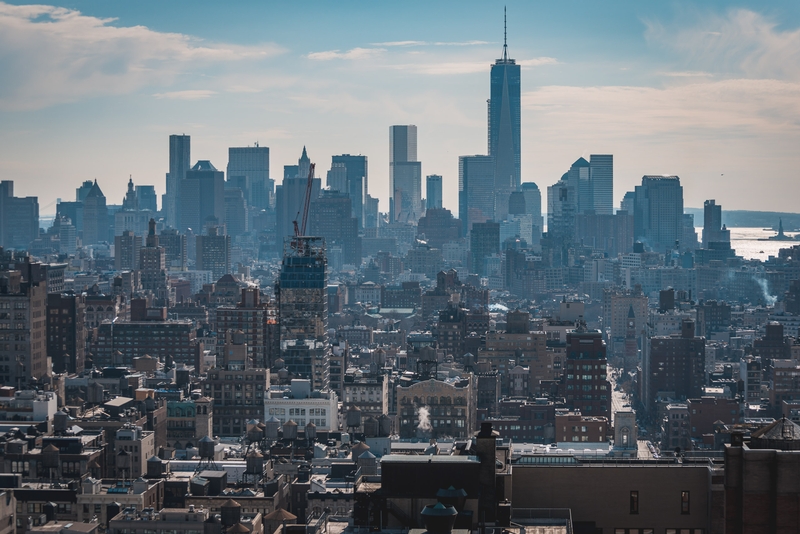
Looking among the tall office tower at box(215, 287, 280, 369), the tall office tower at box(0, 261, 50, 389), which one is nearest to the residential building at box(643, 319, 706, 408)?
the tall office tower at box(215, 287, 280, 369)

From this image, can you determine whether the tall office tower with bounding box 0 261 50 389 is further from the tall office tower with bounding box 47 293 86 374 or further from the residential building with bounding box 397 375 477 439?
the residential building with bounding box 397 375 477 439

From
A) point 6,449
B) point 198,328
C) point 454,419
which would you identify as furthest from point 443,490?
point 198,328

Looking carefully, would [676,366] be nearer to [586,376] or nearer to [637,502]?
[586,376]

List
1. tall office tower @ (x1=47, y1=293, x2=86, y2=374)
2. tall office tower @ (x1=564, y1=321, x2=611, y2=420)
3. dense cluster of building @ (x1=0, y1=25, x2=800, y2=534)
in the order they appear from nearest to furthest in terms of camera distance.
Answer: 1. dense cluster of building @ (x1=0, y1=25, x2=800, y2=534)
2. tall office tower @ (x1=564, y1=321, x2=611, y2=420)
3. tall office tower @ (x1=47, y1=293, x2=86, y2=374)

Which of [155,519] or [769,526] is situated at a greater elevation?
[769,526]

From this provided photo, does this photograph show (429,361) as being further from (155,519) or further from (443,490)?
(443,490)

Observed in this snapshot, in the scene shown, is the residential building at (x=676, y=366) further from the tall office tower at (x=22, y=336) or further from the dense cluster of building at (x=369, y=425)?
the tall office tower at (x=22, y=336)

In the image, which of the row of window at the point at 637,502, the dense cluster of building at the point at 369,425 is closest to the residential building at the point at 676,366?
the dense cluster of building at the point at 369,425
